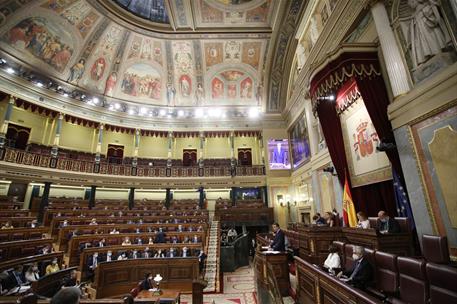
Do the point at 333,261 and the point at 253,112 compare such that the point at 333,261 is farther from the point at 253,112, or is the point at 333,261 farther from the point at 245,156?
the point at 245,156

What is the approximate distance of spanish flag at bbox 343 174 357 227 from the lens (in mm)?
6496

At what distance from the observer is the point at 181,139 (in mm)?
18625

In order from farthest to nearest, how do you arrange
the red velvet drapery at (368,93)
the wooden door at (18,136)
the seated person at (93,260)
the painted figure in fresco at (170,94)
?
the painted figure in fresco at (170,94)
the wooden door at (18,136)
the seated person at (93,260)
the red velvet drapery at (368,93)

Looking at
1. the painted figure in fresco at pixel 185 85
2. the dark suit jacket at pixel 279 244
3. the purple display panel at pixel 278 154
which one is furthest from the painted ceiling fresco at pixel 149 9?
the dark suit jacket at pixel 279 244

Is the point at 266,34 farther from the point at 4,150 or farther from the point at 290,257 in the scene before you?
the point at 4,150

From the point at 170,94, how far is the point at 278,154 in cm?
895

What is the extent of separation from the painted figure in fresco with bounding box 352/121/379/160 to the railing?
946 cm

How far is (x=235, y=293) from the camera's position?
619cm

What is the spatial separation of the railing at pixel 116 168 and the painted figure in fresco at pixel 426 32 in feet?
39.9

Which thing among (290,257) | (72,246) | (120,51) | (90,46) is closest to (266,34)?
(120,51)

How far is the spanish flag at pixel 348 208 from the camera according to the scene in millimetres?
6496

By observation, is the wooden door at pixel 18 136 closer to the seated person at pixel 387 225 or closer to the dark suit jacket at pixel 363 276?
the dark suit jacket at pixel 363 276

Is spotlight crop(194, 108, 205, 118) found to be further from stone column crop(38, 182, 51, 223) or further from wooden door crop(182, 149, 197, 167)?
stone column crop(38, 182, 51, 223)

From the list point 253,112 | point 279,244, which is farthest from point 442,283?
point 253,112
